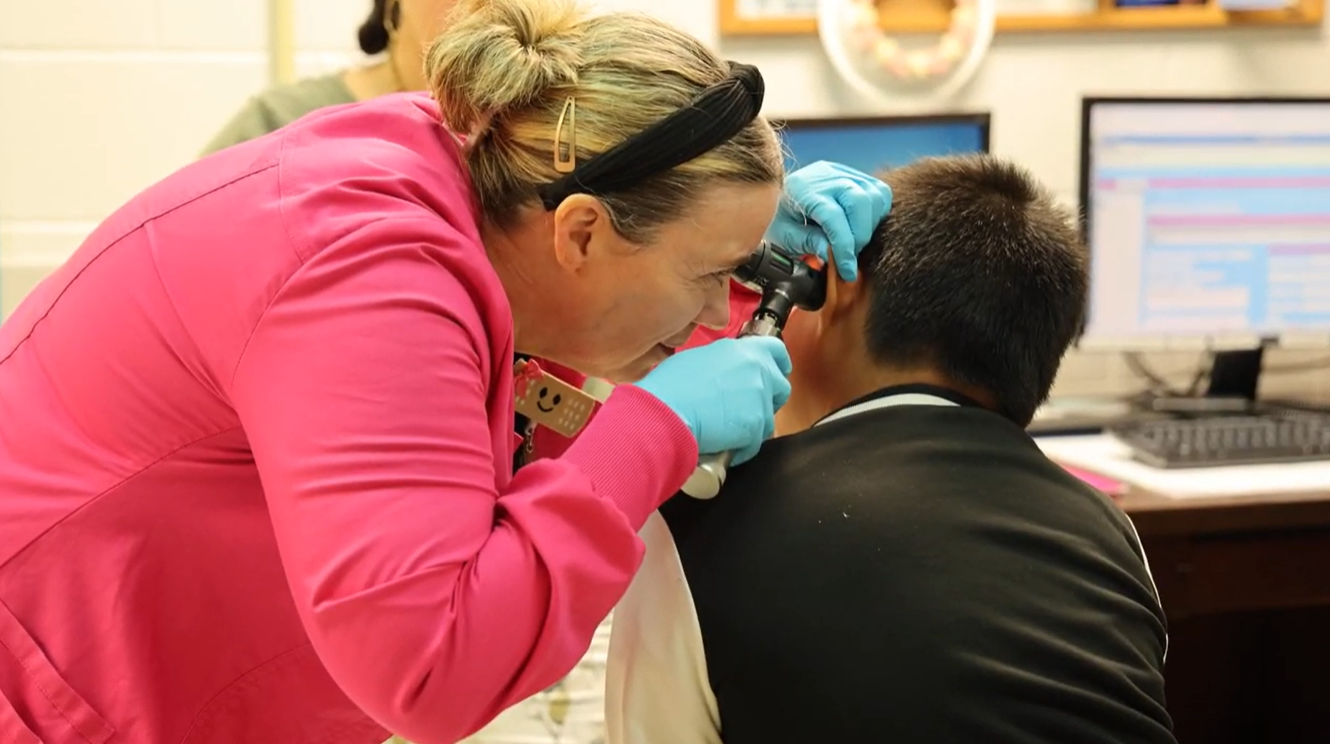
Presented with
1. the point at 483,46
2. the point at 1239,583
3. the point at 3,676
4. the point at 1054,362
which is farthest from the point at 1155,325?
the point at 3,676

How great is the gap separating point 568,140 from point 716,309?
8.9 inches

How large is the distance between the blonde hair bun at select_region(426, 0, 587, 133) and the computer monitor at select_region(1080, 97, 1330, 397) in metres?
1.41

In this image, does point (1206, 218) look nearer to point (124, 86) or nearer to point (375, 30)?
point (375, 30)

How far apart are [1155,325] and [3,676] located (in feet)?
6.24

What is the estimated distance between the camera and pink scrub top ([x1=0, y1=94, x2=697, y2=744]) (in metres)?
0.83

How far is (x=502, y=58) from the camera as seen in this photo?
1.04m

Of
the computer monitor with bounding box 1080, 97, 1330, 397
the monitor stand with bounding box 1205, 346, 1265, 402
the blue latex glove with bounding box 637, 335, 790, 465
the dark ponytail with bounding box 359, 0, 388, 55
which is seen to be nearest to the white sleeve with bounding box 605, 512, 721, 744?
the blue latex glove with bounding box 637, 335, 790, 465

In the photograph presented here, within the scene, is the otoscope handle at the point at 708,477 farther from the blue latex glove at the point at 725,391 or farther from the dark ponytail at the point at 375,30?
the dark ponytail at the point at 375,30

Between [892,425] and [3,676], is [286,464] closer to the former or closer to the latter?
[3,676]

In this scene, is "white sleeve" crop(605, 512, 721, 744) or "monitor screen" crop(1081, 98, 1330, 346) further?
"monitor screen" crop(1081, 98, 1330, 346)

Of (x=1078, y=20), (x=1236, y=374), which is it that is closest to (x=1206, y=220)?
(x=1236, y=374)

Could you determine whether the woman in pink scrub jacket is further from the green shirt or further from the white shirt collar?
the green shirt

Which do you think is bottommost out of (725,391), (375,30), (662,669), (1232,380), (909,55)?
(1232,380)

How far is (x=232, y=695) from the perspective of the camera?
107 centimetres
